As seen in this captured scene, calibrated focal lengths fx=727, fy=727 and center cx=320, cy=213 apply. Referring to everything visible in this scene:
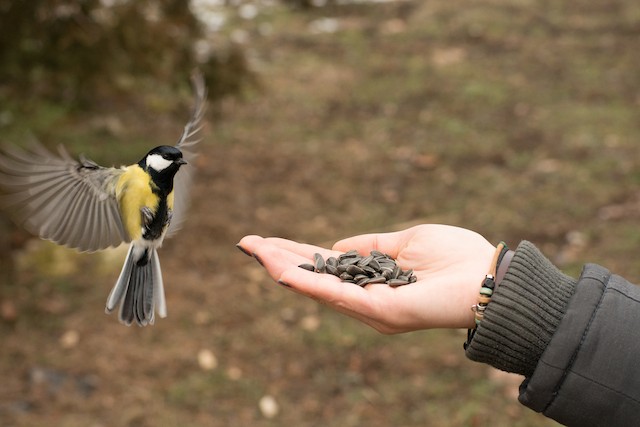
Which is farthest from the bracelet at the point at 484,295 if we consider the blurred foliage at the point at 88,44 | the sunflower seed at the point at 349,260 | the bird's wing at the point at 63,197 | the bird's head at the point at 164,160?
the blurred foliage at the point at 88,44

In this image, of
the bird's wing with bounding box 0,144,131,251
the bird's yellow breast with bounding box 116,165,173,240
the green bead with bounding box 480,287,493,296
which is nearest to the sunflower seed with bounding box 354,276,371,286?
the green bead with bounding box 480,287,493,296

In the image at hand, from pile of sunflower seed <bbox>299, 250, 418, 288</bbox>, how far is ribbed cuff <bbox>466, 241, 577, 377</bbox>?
0.36m

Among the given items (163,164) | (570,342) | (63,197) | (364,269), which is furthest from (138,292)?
(570,342)

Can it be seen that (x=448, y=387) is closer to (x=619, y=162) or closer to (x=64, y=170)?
(x=64, y=170)

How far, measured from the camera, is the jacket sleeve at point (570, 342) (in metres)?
1.92

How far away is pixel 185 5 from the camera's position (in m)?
5.14

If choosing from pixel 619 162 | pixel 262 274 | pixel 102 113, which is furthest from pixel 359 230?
pixel 102 113

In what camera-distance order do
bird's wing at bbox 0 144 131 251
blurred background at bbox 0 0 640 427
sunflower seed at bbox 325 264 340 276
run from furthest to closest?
blurred background at bbox 0 0 640 427 < sunflower seed at bbox 325 264 340 276 < bird's wing at bbox 0 144 131 251

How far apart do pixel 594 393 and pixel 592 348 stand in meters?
0.12

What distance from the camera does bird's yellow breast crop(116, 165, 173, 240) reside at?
232 centimetres

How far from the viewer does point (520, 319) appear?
200 centimetres

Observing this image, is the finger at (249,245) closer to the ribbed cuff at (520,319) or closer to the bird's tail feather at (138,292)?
the bird's tail feather at (138,292)

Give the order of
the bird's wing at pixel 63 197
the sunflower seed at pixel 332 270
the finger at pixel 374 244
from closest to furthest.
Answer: the bird's wing at pixel 63 197 < the sunflower seed at pixel 332 270 < the finger at pixel 374 244

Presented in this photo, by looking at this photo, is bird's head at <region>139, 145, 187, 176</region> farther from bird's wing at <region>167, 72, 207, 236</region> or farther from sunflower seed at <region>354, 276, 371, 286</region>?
sunflower seed at <region>354, 276, 371, 286</region>
